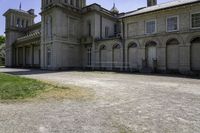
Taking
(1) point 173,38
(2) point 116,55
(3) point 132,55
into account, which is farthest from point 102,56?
(1) point 173,38

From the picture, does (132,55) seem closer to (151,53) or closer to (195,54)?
(151,53)

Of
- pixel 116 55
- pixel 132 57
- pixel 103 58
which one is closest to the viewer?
pixel 132 57

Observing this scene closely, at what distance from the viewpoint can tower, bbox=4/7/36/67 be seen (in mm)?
48122

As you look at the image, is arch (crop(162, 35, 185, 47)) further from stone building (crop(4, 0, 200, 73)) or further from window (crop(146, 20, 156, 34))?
window (crop(146, 20, 156, 34))

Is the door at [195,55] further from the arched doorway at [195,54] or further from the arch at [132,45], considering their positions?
the arch at [132,45]

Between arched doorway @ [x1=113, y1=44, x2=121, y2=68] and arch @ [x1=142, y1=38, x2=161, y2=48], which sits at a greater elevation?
arch @ [x1=142, y1=38, x2=161, y2=48]

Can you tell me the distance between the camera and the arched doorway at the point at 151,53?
2355 centimetres

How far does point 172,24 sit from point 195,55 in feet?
14.3

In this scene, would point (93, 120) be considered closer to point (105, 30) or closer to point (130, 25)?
point (130, 25)

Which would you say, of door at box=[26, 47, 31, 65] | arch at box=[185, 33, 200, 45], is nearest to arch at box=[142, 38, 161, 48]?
arch at box=[185, 33, 200, 45]

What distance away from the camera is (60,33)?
100ft

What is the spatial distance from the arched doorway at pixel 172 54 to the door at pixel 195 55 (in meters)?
1.53

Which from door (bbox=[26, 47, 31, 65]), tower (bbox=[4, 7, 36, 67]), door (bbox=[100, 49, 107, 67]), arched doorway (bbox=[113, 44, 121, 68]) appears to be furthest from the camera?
tower (bbox=[4, 7, 36, 67])

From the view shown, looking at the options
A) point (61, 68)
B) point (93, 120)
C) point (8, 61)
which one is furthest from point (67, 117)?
point (8, 61)
